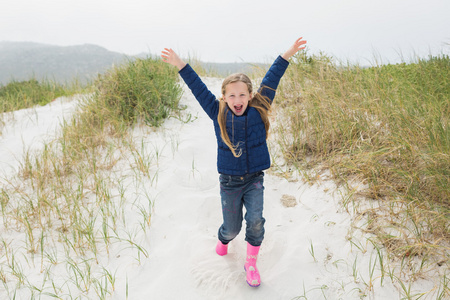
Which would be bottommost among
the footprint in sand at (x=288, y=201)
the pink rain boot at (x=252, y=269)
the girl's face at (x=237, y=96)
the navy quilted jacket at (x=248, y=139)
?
the pink rain boot at (x=252, y=269)

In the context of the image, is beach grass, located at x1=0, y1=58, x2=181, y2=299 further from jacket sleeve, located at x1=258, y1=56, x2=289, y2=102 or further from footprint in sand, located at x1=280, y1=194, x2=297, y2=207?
jacket sleeve, located at x1=258, y1=56, x2=289, y2=102

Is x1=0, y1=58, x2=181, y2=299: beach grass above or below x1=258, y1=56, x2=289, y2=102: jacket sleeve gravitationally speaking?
below

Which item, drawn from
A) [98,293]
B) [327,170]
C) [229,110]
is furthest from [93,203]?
[327,170]

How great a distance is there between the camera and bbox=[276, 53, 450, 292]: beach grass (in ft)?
7.15

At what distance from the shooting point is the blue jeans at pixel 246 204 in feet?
7.55

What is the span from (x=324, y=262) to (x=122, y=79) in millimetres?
3927

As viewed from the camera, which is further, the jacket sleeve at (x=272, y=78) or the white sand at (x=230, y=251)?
the jacket sleeve at (x=272, y=78)

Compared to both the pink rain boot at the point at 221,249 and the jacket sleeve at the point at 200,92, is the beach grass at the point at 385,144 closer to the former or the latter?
the pink rain boot at the point at 221,249

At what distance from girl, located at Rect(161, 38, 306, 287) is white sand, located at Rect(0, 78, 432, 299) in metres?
0.23

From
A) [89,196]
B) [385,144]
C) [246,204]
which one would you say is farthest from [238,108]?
[89,196]

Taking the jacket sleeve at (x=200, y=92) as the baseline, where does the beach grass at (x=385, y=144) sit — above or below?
below

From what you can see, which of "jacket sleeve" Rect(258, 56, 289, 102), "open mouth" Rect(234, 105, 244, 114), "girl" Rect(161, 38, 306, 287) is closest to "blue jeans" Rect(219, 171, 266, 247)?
"girl" Rect(161, 38, 306, 287)

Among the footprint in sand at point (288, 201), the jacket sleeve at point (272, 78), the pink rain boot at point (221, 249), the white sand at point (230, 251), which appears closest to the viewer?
the white sand at point (230, 251)

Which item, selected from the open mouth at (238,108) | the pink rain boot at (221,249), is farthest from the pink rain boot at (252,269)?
the open mouth at (238,108)
